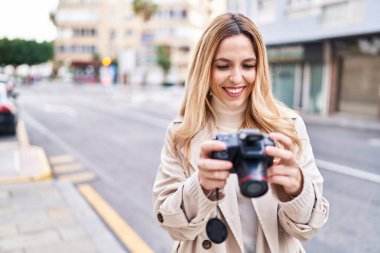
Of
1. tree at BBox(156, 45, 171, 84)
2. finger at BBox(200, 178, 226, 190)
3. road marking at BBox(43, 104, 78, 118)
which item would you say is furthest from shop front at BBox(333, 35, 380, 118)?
tree at BBox(156, 45, 171, 84)

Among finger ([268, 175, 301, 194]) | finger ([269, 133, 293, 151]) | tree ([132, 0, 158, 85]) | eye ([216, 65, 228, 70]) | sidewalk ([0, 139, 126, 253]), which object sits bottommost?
sidewalk ([0, 139, 126, 253])

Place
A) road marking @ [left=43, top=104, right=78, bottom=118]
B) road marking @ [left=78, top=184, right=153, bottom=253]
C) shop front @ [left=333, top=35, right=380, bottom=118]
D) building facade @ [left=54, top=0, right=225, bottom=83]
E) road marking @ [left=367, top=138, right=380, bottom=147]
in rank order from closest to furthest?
road marking @ [left=78, top=184, right=153, bottom=253] < road marking @ [left=367, top=138, right=380, bottom=147] < shop front @ [left=333, top=35, right=380, bottom=118] < road marking @ [left=43, top=104, right=78, bottom=118] < building facade @ [left=54, top=0, right=225, bottom=83]

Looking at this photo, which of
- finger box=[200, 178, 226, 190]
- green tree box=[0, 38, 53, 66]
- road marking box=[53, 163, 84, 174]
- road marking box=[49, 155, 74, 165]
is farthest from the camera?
green tree box=[0, 38, 53, 66]

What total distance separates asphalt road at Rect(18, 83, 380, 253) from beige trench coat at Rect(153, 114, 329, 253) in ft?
7.89

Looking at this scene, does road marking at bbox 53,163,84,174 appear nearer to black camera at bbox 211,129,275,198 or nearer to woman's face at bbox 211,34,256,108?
woman's face at bbox 211,34,256,108

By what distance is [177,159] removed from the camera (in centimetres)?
152

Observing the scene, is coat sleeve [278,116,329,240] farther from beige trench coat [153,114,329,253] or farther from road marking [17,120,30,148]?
road marking [17,120,30,148]

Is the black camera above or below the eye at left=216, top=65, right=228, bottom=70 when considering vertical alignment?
below

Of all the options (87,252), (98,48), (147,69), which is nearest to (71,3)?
(98,48)

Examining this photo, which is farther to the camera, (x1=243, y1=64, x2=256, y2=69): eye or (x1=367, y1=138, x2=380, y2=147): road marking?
(x1=367, y1=138, x2=380, y2=147): road marking

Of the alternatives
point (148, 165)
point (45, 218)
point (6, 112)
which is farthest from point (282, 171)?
point (6, 112)

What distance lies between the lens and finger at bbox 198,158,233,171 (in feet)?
3.48

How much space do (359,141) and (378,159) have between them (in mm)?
2580

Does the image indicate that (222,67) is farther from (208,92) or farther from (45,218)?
(45,218)
